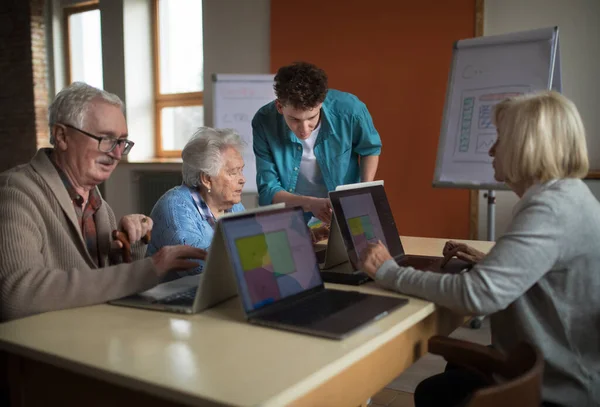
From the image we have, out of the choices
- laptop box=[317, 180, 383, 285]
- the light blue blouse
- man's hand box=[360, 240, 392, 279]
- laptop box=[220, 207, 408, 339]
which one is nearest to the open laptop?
laptop box=[317, 180, 383, 285]

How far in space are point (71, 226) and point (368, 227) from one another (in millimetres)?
906

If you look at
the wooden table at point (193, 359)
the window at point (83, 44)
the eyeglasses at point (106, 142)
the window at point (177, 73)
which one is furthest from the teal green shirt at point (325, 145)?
the window at point (83, 44)

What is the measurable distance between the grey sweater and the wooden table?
0.58 feet

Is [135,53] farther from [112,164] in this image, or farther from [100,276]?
[100,276]

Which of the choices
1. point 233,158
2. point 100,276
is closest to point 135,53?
point 233,158

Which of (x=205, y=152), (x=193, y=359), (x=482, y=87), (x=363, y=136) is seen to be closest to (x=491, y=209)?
(x=482, y=87)

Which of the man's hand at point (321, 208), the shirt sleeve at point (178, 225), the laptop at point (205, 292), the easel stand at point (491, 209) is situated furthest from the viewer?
the easel stand at point (491, 209)

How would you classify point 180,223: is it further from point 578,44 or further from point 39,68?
point 39,68

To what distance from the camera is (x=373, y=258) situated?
65.9 inches

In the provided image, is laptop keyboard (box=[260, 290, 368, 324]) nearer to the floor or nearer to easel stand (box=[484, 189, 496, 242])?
the floor

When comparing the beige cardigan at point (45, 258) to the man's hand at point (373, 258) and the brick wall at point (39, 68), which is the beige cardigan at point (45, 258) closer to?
the man's hand at point (373, 258)

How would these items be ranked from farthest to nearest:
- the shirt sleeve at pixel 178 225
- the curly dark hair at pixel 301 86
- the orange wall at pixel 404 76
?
the orange wall at pixel 404 76, the curly dark hair at pixel 301 86, the shirt sleeve at pixel 178 225

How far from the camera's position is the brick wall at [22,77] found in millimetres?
6762

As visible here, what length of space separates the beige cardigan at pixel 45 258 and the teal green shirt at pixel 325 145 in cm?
128
